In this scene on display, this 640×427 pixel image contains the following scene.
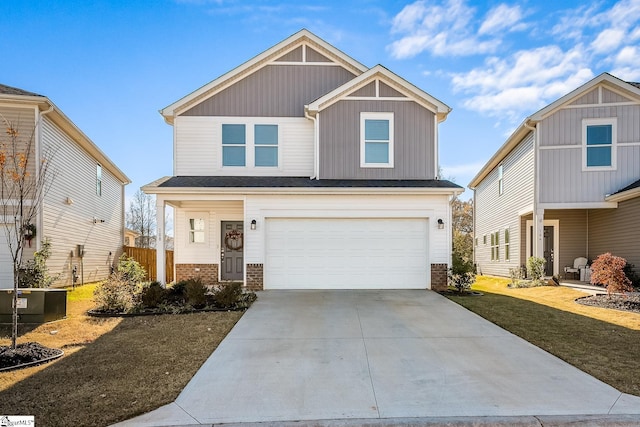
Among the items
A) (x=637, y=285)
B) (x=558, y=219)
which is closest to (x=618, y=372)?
(x=637, y=285)

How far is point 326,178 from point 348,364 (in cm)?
809

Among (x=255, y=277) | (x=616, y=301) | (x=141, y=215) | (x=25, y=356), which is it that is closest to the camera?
(x=25, y=356)

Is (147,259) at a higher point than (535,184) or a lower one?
lower

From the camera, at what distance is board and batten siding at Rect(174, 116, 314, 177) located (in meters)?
13.6

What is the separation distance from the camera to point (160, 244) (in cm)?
1150

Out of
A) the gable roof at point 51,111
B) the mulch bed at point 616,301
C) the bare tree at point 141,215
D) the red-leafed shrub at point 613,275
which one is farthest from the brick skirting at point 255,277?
the bare tree at point 141,215

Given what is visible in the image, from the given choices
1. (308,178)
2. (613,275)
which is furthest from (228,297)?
(613,275)

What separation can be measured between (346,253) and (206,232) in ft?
16.9

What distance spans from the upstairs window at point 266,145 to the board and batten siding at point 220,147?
6.1 inches

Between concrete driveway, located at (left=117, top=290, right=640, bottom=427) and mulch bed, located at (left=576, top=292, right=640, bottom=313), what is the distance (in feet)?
14.4

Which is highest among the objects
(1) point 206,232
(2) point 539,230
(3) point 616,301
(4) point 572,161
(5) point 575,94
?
(5) point 575,94

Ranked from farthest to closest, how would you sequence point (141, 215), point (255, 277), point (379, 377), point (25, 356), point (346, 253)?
point (141, 215), point (346, 253), point (255, 277), point (25, 356), point (379, 377)

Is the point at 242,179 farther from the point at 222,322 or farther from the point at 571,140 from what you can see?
the point at 571,140

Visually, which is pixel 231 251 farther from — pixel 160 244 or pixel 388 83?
pixel 388 83
